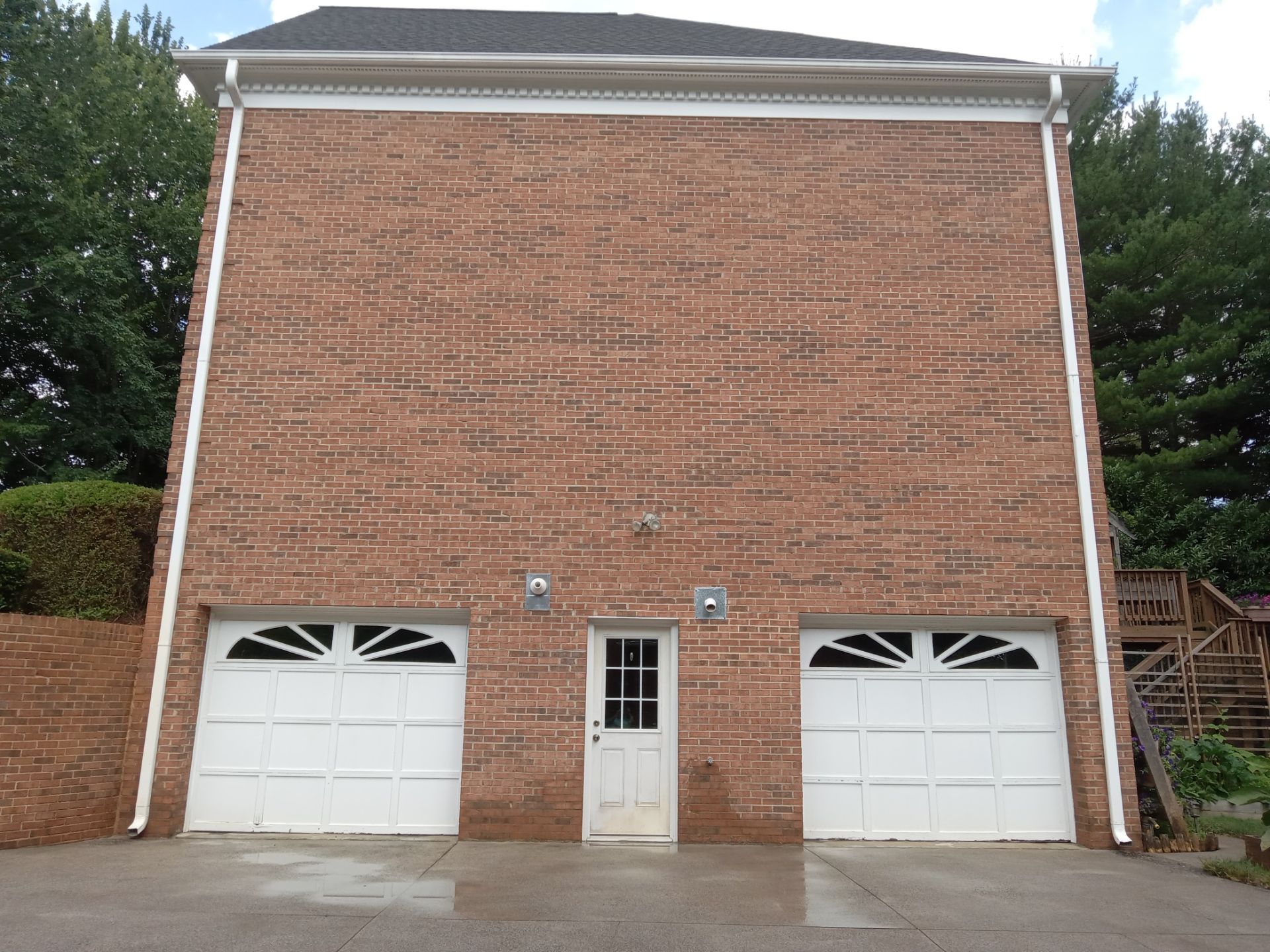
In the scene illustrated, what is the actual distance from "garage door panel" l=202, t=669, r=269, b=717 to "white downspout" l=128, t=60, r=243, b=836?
442mm

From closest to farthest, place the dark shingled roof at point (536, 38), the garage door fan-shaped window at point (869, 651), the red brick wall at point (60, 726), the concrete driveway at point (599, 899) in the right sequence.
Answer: the concrete driveway at point (599, 899) < the red brick wall at point (60, 726) < the garage door fan-shaped window at point (869, 651) < the dark shingled roof at point (536, 38)

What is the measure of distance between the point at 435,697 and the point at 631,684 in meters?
1.97

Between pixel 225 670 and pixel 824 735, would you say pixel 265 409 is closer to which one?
pixel 225 670

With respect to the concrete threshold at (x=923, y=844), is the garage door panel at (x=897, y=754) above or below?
above

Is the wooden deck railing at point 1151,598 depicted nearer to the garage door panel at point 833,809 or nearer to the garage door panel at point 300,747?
the garage door panel at point 833,809

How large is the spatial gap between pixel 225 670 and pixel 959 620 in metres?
7.47

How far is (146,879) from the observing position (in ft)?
20.2

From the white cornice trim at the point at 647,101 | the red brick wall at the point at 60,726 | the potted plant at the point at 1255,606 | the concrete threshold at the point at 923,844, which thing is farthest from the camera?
the potted plant at the point at 1255,606

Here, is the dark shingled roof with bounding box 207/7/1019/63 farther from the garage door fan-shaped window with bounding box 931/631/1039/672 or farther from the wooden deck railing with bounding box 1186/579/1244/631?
the wooden deck railing with bounding box 1186/579/1244/631

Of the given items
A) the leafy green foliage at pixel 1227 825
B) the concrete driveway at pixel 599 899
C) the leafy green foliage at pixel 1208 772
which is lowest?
the concrete driveway at pixel 599 899

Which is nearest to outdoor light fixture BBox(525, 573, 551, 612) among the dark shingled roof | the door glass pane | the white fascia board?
the door glass pane

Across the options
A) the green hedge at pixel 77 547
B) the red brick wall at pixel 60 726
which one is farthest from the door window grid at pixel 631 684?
the green hedge at pixel 77 547

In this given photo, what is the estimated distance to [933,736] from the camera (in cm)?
841

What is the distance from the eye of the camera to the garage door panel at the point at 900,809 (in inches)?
324
